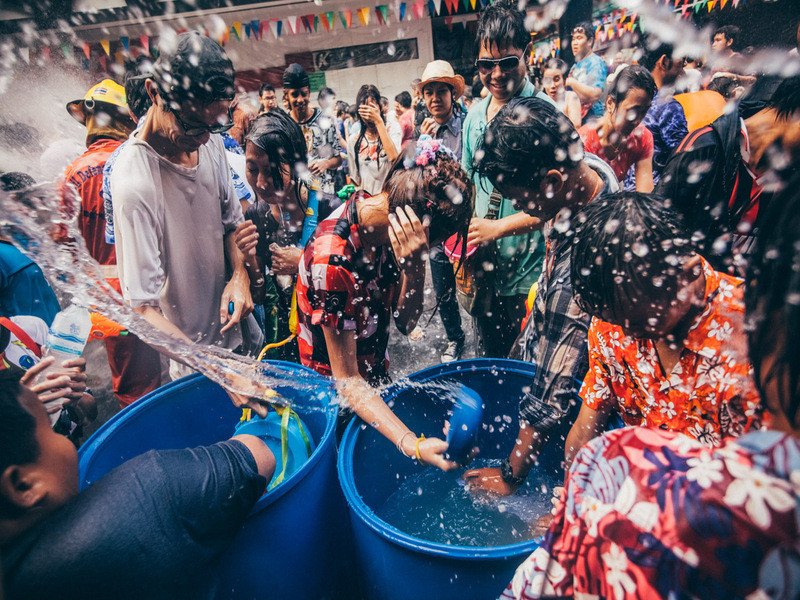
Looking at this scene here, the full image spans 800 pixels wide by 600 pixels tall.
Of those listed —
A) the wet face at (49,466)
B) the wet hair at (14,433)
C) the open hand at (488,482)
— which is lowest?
the open hand at (488,482)

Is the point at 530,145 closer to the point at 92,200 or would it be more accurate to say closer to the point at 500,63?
the point at 500,63

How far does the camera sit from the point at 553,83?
5.35m

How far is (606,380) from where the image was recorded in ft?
4.63

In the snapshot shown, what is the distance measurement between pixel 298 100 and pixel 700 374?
4.52m

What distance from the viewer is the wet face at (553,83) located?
5323mm

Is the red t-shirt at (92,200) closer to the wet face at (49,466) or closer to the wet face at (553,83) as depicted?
the wet face at (49,466)

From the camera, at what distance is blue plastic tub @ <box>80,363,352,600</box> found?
1376 mm

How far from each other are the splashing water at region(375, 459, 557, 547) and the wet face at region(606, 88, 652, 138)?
240 cm

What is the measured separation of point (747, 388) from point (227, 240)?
2.32m

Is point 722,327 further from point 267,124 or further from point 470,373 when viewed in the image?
point 267,124

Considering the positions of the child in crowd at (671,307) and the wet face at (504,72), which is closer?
the child in crowd at (671,307)

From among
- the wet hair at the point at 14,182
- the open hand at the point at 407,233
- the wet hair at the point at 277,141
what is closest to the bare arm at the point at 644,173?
the open hand at the point at 407,233

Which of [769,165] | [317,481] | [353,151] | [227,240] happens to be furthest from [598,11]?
[317,481]

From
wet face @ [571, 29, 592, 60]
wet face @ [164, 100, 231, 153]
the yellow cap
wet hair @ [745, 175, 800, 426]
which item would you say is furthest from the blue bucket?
wet face @ [571, 29, 592, 60]
